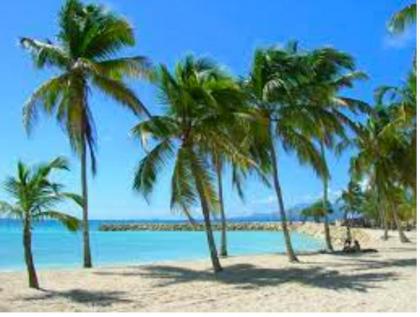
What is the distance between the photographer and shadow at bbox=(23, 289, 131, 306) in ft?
33.1

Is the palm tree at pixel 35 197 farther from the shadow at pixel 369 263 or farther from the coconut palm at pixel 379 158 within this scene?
the coconut palm at pixel 379 158

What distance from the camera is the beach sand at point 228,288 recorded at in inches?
364

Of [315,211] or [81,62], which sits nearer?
[81,62]

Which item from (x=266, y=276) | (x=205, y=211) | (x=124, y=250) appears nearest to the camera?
(x=266, y=276)

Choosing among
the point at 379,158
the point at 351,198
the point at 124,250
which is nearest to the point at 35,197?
the point at 379,158

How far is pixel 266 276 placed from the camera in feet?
43.5

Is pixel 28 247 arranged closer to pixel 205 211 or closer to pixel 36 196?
pixel 36 196

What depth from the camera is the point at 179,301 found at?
32.4 ft

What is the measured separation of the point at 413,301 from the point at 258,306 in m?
2.11

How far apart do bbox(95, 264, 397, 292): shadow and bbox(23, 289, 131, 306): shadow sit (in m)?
1.63

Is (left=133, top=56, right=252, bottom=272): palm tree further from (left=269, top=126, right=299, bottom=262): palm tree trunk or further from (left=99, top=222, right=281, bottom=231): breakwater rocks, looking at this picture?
(left=99, top=222, right=281, bottom=231): breakwater rocks

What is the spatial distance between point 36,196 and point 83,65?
5599mm

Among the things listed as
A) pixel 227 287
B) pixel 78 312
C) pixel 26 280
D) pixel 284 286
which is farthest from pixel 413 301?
pixel 26 280

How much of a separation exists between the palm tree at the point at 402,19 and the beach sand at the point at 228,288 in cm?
475
